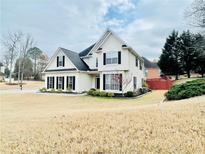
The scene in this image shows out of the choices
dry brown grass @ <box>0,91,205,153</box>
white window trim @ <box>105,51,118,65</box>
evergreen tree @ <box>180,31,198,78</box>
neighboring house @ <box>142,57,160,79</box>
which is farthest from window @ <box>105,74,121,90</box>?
neighboring house @ <box>142,57,160,79</box>

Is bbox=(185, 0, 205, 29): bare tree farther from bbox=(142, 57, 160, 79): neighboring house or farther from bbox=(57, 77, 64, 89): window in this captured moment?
bbox=(142, 57, 160, 79): neighboring house

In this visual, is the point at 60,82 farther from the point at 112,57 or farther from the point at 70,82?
the point at 112,57

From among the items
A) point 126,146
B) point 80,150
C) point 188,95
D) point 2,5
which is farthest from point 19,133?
point 188,95

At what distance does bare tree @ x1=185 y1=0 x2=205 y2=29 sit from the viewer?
21.9 metres

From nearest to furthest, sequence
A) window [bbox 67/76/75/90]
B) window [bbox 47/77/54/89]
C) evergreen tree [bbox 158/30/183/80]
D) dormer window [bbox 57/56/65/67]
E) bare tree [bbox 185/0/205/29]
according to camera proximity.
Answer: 1. bare tree [bbox 185/0/205/29]
2. window [bbox 67/76/75/90]
3. dormer window [bbox 57/56/65/67]
4. window [bbox 47/77/54/89]
5. evergreen tree [bbox 158/30/183/80]

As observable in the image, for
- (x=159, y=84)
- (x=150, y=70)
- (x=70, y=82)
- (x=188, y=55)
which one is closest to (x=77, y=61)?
(x=70, y=82)

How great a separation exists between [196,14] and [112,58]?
10.0m

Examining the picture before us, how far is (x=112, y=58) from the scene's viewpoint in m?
25.2

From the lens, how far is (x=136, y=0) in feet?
48.1

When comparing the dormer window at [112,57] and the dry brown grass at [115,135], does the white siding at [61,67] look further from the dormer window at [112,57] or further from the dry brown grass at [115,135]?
the dry brown grass at [115,135]

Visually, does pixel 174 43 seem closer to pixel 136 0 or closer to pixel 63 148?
pixel 136 0

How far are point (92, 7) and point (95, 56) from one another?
544 inches

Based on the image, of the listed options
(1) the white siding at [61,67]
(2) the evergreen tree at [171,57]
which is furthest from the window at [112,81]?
(2) the evergreen tree at [171,57]

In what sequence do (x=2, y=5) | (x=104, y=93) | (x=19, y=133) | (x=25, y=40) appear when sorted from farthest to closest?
(x=25, y=40)
(x=104, y=93)
(x=2, y=5)
(x=19, y=133)
